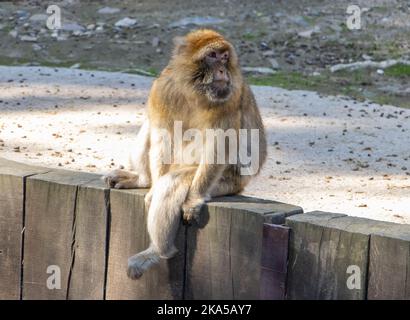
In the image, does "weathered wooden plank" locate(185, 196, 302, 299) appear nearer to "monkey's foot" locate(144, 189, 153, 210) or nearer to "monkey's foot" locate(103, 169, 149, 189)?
"monkey's foot" locate(144, 189, 153, 210)

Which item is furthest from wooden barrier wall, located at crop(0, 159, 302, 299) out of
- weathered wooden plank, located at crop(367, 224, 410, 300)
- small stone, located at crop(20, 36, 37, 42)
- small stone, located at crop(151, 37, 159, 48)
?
small stone, located at crop(20, 36, 37, 42)

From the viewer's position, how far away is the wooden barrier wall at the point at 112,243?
183 inches

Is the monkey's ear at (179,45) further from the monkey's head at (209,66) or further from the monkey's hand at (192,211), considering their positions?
the monkey's hand at (192,211)

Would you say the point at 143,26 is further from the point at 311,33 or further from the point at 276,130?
the point at 276,130

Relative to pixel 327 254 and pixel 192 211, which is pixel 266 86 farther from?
pixel 327 254

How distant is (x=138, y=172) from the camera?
5.75 metres

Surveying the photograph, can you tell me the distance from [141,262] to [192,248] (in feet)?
0.92

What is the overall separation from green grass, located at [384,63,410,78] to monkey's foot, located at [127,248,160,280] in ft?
33.8

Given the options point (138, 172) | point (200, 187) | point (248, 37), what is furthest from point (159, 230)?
point (248, 37)

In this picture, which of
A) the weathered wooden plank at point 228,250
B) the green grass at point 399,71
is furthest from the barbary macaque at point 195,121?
the green grass at point 399,71

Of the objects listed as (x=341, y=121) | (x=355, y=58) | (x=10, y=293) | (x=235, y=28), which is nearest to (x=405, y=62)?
(x=355, y=58)

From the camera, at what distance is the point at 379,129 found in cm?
1089

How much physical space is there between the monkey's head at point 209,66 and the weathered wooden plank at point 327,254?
1.19 m
